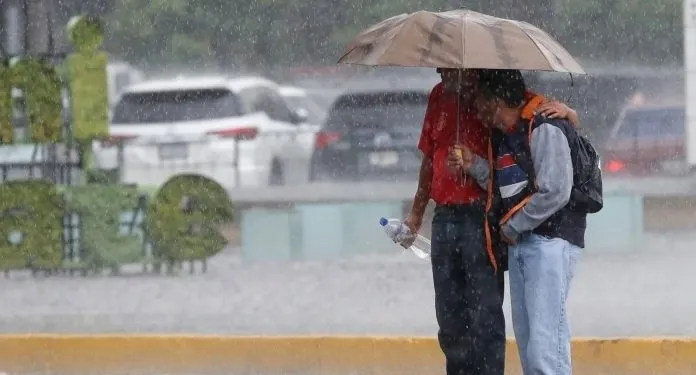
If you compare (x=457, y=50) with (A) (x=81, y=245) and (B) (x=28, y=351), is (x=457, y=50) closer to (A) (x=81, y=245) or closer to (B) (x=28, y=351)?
(B) (x=28, y=351)

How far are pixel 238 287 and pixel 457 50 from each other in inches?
190

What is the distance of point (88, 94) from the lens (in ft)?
34.1

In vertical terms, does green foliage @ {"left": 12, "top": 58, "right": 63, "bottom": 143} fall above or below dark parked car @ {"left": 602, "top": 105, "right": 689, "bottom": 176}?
above

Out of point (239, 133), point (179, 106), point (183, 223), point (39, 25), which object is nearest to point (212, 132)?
point (239, 133)

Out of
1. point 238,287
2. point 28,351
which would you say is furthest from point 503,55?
point 238,287

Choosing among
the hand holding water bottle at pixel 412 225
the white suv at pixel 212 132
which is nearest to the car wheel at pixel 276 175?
the white suv at pixel 212 132

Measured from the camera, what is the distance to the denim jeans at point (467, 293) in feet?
18.5

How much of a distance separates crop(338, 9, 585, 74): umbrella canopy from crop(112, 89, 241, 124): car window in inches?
217

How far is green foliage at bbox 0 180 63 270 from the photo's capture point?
10.2 meters

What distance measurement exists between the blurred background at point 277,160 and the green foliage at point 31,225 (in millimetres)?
16

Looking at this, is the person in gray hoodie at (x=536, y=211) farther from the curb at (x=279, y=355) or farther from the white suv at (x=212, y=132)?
the white suv at (x=212, y=132)

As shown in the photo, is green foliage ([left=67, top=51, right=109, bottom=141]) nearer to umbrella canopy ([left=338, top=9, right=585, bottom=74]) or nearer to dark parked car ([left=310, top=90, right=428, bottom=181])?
dark parked car ([left=310, top=90, right=428, bottom=181])

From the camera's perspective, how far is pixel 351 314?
30.1 ft

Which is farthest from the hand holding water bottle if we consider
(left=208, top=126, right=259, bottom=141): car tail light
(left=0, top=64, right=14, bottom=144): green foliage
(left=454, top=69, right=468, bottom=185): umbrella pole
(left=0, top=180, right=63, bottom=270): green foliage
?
(left=208, top=126, right=259, bottom=141): car tail light
